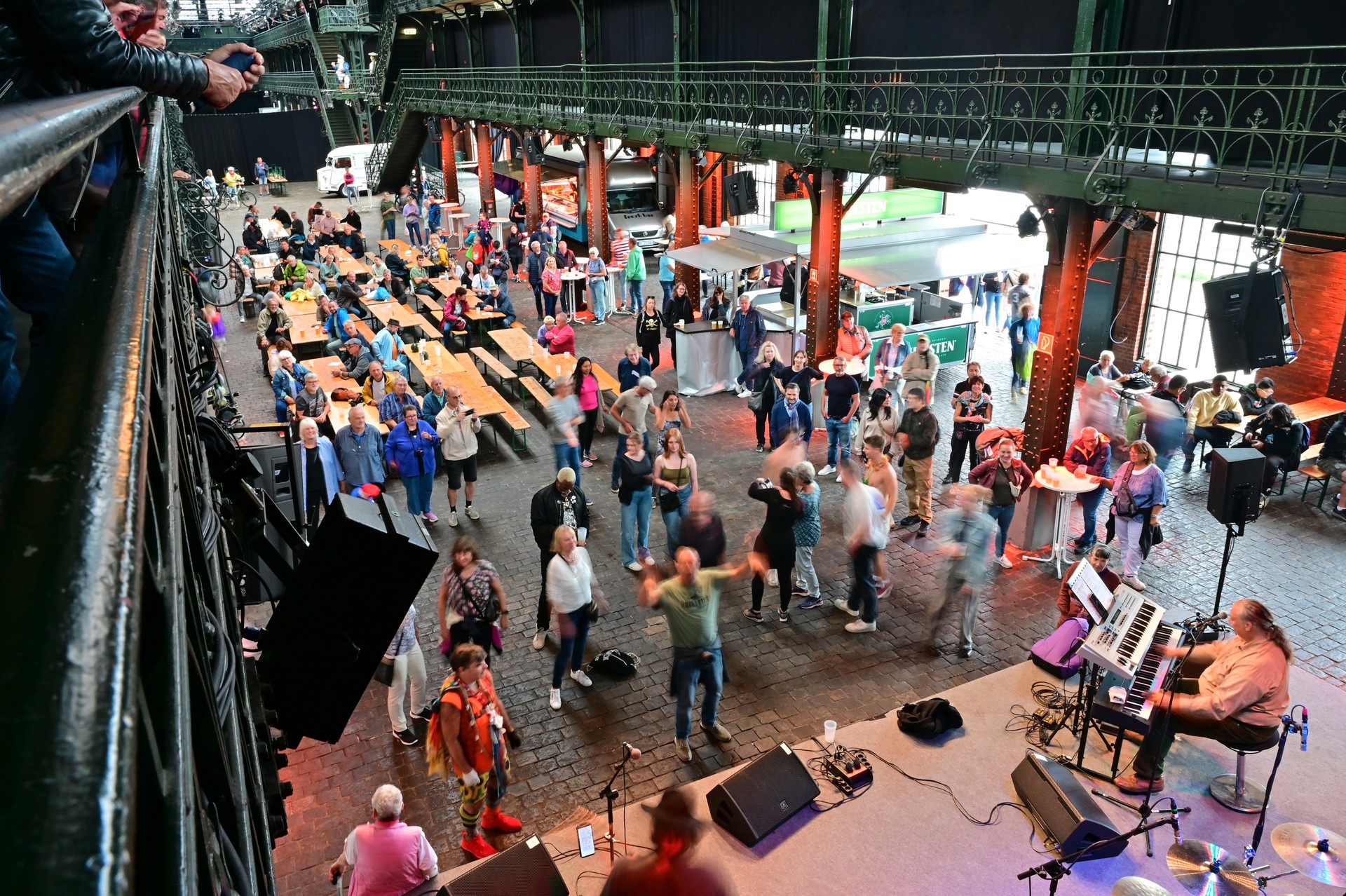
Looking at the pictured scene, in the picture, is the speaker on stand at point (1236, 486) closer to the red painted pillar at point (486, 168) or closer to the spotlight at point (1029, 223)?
the spotlight at point (1029, 223)

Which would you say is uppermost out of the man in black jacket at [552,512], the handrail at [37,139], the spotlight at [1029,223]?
the handrail at [37,139]

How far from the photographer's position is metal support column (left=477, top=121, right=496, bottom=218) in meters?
31.2

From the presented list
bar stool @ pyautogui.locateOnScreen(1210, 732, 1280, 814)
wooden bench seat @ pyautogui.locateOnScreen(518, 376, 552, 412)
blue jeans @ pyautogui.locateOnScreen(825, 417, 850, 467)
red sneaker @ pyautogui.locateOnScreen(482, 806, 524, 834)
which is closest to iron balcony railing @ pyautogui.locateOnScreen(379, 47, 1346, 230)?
blue jeans @ pyautogui.locateOnScreen(825, 417, 850, 467)

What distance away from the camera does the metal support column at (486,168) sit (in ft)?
102

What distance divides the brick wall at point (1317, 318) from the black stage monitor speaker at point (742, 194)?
9.02m

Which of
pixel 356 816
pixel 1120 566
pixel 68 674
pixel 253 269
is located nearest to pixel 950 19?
pixel 1120 566

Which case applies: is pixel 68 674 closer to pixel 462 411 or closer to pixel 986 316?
pixel 462 411

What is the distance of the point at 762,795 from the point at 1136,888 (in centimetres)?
255

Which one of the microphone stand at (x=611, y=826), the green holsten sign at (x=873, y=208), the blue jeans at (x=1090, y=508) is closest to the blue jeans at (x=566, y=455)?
the microphone stand at (x=611, y=826)

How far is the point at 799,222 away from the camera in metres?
19.2

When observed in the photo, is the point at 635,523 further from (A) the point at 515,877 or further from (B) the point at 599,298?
(B) the point at 599,298

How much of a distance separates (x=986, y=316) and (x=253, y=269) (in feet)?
59.6

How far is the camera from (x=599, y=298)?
22625 mm

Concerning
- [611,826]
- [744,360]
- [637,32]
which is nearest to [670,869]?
[611,826]
